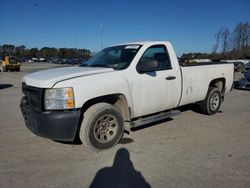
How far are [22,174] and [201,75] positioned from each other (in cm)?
450

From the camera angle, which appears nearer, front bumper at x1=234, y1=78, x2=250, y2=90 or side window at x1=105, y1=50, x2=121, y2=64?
side window at x1=105, y1=50, x2=121, y2=64

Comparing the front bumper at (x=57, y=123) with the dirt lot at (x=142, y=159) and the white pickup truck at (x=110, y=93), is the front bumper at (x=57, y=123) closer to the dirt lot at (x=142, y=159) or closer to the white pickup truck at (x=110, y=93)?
the white pickup truck at (x=110, y=93)

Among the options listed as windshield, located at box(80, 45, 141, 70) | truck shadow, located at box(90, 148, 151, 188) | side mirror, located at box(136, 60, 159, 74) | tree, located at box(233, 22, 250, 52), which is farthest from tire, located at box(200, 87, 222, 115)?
tree, located at box(233, 22, 250, 52)

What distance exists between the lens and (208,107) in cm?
672

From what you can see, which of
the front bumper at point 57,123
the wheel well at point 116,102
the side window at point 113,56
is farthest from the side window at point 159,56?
the front bumper at point 57,123

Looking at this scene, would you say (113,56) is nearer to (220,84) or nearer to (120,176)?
(120,176)

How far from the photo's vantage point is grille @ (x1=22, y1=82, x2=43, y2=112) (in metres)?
3.91

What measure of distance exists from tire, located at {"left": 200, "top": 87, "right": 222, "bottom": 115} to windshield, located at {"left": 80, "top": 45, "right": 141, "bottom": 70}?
273 centimetres

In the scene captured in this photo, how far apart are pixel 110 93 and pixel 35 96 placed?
124 cm

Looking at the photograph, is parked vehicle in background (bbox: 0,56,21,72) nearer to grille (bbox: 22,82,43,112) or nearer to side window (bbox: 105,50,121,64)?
side window (bbox: 105,50,121,64)

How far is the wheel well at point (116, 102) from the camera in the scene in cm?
435

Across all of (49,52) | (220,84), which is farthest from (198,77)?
(49,52)

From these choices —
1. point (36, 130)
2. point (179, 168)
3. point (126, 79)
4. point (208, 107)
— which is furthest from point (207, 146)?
point (36, 130)

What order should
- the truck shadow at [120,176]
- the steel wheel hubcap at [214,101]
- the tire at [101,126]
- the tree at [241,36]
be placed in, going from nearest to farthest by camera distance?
the truck shadow at [120,176]
the tire at [101,126]
the steel wheel hubcap at [214,101]
the tree at [241,36]
